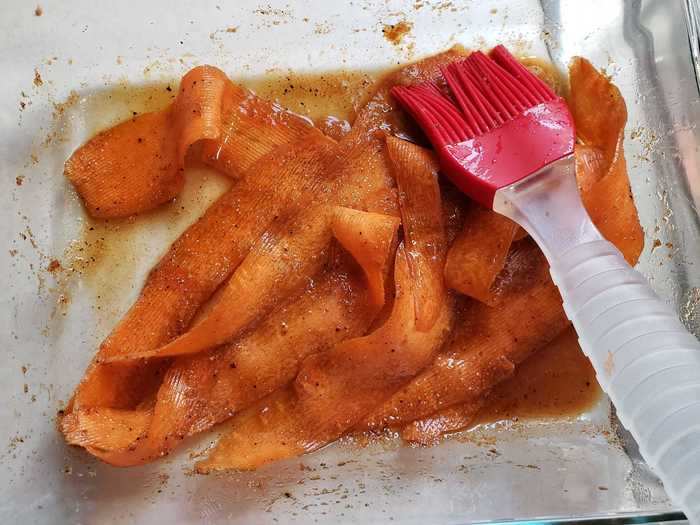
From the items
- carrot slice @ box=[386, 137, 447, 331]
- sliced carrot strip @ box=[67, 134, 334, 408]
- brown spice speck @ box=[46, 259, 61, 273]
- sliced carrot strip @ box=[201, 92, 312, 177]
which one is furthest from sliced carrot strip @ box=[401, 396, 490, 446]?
brown spice speck @ box=[46, 259, 61, 273]

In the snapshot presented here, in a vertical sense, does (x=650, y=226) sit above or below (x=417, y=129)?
below

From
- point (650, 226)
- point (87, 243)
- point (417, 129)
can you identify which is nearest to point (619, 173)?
point (650, 226)

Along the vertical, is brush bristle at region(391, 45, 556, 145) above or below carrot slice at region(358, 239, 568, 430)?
above

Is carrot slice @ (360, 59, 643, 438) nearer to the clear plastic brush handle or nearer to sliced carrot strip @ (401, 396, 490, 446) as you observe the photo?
sliced carrot strip @ (401, 396, 490, 446)

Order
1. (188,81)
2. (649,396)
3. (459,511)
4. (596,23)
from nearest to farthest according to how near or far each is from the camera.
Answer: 1. (649,396)
2. (459,511)
3. (188,81)
4. (596,23)

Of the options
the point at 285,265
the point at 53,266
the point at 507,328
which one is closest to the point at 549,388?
the point at 507,328

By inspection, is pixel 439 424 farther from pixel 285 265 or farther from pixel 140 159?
pixel 140 159

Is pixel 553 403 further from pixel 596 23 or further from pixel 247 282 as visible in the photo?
pixel 596 23
